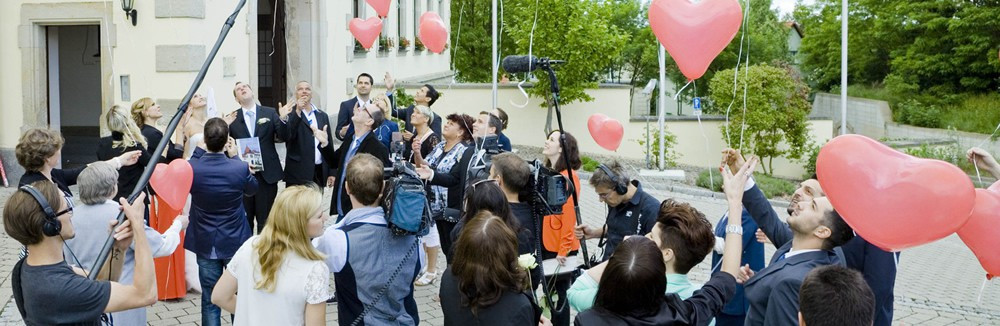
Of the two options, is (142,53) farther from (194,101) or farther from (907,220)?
(907,220)

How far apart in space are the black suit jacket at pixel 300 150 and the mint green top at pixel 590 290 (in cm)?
480

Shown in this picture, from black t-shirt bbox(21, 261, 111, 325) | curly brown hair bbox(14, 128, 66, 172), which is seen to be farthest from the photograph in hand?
black t-shirt bbox(21, 261, 111, 325)

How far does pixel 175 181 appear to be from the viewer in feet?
18.4

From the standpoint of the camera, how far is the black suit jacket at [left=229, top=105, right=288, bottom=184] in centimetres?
810

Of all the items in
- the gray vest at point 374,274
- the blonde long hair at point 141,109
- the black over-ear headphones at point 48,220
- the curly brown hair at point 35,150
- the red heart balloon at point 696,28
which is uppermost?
the red heart balloon at point 696,28

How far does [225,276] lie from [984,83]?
2783 centimetres

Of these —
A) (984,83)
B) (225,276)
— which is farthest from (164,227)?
(984,83)

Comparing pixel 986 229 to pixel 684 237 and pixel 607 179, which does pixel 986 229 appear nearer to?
pixel 684 237

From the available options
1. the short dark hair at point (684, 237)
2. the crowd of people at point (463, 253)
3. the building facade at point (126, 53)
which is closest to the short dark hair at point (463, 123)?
the crowd of people at point (463, 253)

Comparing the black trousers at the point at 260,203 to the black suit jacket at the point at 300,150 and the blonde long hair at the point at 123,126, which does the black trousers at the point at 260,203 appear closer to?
the black suit jacket at the point at 300,150

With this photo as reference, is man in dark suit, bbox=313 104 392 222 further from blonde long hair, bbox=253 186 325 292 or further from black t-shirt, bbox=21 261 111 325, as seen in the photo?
black t-shirt, bbox=21 261 111 325

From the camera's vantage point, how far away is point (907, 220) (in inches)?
143

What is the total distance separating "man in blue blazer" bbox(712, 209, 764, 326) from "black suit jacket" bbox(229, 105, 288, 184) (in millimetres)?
4270

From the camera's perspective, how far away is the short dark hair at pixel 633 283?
335cm
